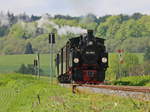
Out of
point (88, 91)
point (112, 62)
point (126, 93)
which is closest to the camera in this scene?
point (126, 93)

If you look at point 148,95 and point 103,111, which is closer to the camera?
point 103,111

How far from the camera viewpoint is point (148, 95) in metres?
17.1

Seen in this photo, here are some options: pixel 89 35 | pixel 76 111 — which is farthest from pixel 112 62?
pixel 76 111

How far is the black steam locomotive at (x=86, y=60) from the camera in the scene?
126ft

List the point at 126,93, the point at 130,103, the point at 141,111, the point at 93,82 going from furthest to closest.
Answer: the point at 93,82 < the point at 126,93 < the point at 130,103 < the point at 141,111

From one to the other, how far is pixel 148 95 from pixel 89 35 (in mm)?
22857

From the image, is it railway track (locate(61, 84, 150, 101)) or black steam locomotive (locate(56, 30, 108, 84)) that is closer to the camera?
railway track (locate(61, 84, 150, 101))

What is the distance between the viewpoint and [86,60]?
39.1 metres

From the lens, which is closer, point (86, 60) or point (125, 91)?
point (125, 91)

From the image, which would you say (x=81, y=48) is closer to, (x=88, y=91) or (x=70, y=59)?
(x=70, y=59)

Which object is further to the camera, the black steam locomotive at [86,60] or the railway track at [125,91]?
the black steam locomotive at [86,60]

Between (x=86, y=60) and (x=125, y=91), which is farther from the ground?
(x=86, y=60)

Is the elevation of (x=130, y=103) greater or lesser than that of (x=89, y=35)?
lesser

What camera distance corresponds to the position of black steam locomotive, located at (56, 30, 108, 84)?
38.3m
